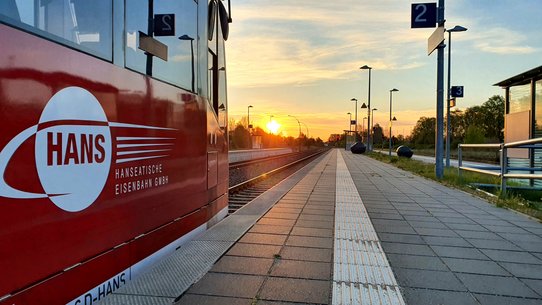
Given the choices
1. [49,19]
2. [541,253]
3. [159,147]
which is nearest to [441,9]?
[541,253]

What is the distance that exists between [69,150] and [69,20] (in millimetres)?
842

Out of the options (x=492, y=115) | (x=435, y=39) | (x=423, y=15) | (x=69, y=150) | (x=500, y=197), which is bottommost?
(x=500, y=197)

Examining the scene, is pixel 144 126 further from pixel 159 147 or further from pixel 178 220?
pixel 178 220

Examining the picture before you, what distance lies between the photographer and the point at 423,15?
42.8 feet

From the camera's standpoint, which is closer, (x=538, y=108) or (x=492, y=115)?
(x=538, y=108)

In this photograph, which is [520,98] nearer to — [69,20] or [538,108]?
[538,108]

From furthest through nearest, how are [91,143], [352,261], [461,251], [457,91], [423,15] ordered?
[457,91] < [423,15] < [461,251] < [352,261] < [91,143]

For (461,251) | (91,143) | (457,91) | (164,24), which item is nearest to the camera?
(91,143)

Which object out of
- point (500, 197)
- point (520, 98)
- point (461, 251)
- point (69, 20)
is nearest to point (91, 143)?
point (69, 20)

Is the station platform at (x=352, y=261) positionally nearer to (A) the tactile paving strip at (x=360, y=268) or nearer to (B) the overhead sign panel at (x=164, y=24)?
(A) the tactile paving strip at (x=360, y=268)

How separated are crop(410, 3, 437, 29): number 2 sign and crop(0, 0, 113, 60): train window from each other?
11530 mm

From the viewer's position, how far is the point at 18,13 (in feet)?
7.82

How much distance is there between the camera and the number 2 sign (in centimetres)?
1299

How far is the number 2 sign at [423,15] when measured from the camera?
12992 mm
